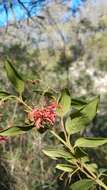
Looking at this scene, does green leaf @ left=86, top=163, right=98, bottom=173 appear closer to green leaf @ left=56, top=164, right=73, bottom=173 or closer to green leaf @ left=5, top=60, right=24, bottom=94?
green leaf @ left=56, top=164, right=73, bottom=173

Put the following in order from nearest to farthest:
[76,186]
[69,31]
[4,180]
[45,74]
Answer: [76,186] < [4,180] < [45,74] < [69,31]

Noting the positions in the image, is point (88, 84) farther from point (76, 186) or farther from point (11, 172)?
point (76, 186)

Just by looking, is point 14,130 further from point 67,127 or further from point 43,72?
point 43,72

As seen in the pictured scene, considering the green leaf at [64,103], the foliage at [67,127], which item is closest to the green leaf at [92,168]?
the foliage at [67,127]

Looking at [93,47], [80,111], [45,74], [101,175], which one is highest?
[80,111]

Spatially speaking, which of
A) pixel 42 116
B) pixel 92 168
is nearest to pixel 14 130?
pixel 42 116

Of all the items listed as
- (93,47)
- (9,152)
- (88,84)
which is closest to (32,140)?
(9,152)
